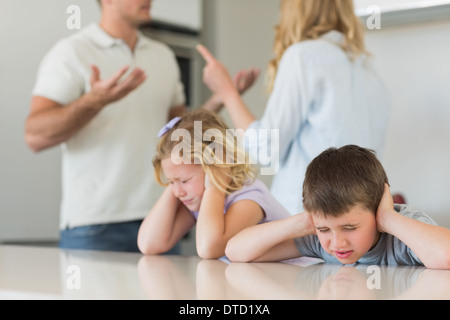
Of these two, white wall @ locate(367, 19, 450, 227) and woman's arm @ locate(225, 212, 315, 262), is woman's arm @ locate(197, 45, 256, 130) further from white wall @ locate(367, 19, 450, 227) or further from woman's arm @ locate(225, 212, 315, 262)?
white wall @ locate(367, 19, 450, 227)

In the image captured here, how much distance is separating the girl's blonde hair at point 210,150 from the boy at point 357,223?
23 centimetres

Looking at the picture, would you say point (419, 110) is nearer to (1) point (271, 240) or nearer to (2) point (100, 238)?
(2) point (100, 238)

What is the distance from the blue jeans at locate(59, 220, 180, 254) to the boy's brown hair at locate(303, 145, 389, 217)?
901 mm

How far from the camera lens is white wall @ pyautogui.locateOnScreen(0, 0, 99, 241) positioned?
2480 millimetres

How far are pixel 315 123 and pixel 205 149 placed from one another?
33 centimetres

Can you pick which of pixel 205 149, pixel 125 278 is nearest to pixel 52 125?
pixel 205 149

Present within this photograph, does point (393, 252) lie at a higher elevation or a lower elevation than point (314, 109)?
lower

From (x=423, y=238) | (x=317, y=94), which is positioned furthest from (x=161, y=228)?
(x=423, y=238)

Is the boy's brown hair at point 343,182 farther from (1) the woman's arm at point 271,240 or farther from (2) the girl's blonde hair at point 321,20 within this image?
(2) the girl's blonde hair at point 321,20

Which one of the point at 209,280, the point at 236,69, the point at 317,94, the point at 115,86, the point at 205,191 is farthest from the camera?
the point at 236,69

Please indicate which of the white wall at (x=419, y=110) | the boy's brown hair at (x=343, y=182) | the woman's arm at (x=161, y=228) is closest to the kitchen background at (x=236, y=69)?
the white wall at (x=419, y=110)

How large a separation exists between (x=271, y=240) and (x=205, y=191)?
0.80ft

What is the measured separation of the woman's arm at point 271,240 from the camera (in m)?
1.06

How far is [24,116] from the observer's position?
2.49 m
